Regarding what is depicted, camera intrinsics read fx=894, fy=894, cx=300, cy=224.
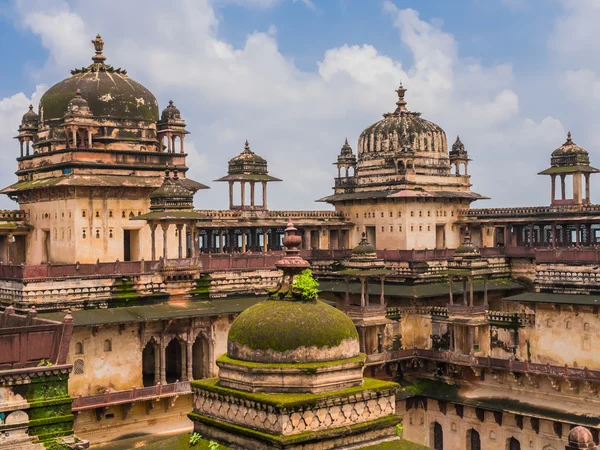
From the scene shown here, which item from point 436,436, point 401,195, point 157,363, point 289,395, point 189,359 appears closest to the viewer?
point 289,395

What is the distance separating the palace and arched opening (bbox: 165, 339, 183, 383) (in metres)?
0.07

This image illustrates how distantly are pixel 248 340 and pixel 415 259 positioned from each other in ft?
93.3

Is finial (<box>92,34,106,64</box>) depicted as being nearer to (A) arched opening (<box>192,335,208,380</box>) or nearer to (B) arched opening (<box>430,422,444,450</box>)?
(A) arched opening (<box>192,335,208,380</box>)

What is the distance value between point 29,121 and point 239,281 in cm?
1396

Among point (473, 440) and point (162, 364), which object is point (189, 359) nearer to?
point (162, 364)

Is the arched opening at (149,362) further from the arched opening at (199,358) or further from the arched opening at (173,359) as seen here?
the arched opening at (199,358)

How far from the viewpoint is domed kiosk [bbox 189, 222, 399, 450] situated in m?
15.9

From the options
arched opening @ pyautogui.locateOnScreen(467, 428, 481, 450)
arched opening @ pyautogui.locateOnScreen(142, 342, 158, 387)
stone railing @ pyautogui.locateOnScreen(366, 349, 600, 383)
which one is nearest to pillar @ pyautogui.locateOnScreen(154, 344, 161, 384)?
arched opening @ pyautogui.locateOnScreen(142, 342, 158, 387)

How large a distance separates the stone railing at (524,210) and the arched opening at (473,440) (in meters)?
16.4

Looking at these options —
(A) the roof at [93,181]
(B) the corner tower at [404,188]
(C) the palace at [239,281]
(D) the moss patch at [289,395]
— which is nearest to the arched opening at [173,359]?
(C) the palace at [239,281]

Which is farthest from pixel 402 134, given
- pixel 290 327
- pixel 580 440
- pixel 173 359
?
pixel 290 327

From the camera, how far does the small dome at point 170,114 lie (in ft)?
138

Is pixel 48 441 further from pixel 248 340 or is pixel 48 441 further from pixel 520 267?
pixel 520 267

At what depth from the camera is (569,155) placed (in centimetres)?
5062
